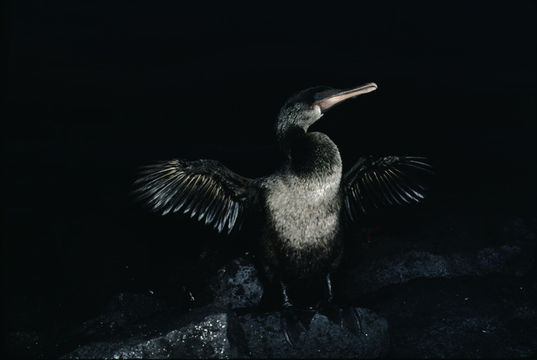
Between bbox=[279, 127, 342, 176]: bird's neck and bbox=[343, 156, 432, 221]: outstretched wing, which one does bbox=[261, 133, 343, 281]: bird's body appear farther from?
bbox=[343, 156, 432, 221]: outstretched wing

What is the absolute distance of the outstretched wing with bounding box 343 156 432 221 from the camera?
2982 mm

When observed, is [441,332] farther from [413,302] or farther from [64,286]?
[64,286]

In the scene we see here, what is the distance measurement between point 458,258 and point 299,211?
3.92 feet

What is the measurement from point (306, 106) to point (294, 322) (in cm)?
112

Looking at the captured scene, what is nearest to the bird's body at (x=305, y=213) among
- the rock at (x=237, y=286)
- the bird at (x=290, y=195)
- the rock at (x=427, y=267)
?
the bird at (x=290, y=195)

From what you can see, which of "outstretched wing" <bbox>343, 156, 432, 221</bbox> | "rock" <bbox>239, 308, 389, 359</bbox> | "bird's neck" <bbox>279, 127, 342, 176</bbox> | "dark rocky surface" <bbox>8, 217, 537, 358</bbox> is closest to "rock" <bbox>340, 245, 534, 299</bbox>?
"dark rocky surface" <bbox>8, 217, 537, 358</bbox>

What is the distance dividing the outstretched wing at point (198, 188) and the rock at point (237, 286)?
1.25 ft

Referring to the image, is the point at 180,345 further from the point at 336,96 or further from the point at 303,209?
the point at 336,96

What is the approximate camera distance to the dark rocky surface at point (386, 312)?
92.0 inches

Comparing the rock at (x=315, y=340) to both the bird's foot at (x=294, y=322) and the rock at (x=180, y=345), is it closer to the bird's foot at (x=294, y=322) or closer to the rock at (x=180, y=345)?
the bird's foot at (x=294, y=322)

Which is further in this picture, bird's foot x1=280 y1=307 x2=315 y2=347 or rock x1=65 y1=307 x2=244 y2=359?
bird's foot x1=280 y1=307 x2=315 y2=347

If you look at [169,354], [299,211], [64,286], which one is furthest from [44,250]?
[299,211]

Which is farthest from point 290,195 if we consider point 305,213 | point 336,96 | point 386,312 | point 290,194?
point 386,312

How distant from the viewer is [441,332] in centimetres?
273
